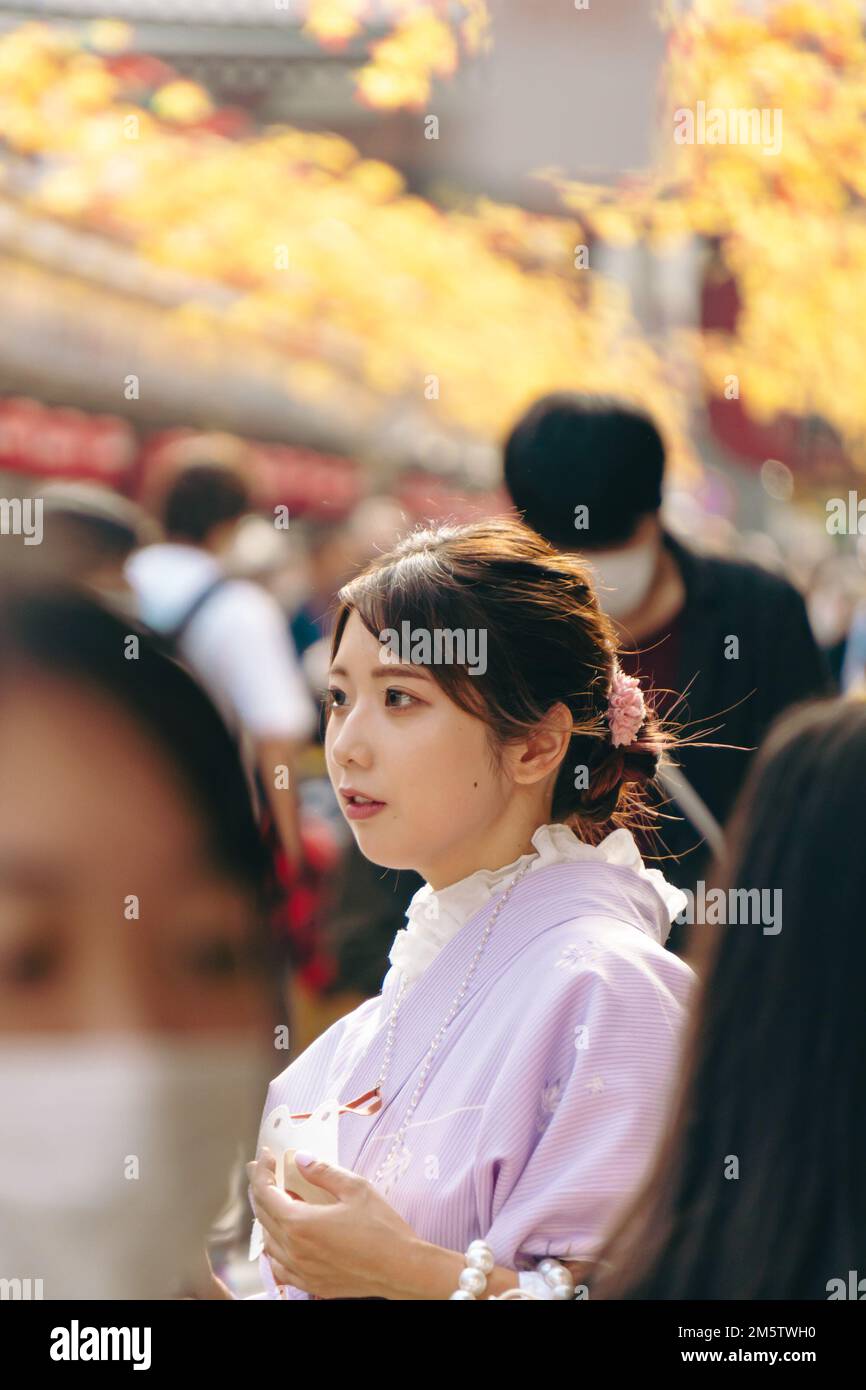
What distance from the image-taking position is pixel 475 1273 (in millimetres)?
1757

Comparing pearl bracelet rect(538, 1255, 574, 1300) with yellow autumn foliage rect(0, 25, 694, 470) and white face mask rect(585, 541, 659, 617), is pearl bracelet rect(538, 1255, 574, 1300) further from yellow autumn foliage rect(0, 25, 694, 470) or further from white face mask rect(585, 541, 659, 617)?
yellow autumn foliage rect(0, 25, 694, 470)

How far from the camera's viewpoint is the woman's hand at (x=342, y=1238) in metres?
1.78

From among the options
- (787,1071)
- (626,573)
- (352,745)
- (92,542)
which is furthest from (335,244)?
(787,1071)

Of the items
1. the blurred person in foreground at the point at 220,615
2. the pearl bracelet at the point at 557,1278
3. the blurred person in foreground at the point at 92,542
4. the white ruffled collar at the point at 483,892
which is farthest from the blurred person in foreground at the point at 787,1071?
the blurred person in foreground at the point at 220,615

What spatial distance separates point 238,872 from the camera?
0.71m

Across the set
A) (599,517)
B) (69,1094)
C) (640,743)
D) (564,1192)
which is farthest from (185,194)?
(69,1094)

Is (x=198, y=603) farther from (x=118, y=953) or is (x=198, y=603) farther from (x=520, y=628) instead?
(x=118, y=953)

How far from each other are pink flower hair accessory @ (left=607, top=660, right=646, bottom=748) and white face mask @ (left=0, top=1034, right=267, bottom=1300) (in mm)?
1408

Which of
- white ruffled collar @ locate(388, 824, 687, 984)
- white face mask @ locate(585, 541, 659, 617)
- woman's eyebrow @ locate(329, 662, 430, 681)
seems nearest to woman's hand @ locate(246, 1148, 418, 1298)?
white ruffled collar @ locate(388, 824, 687, 984)

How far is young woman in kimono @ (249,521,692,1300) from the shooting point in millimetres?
1807

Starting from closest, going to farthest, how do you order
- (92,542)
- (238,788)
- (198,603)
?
(238,788), (92,542), (198,603)

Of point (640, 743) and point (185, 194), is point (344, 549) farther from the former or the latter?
point (640, 743)

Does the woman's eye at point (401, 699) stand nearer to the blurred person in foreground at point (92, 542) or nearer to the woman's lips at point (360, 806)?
the woman's lips at point (360, 806)

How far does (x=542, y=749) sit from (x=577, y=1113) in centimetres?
50
